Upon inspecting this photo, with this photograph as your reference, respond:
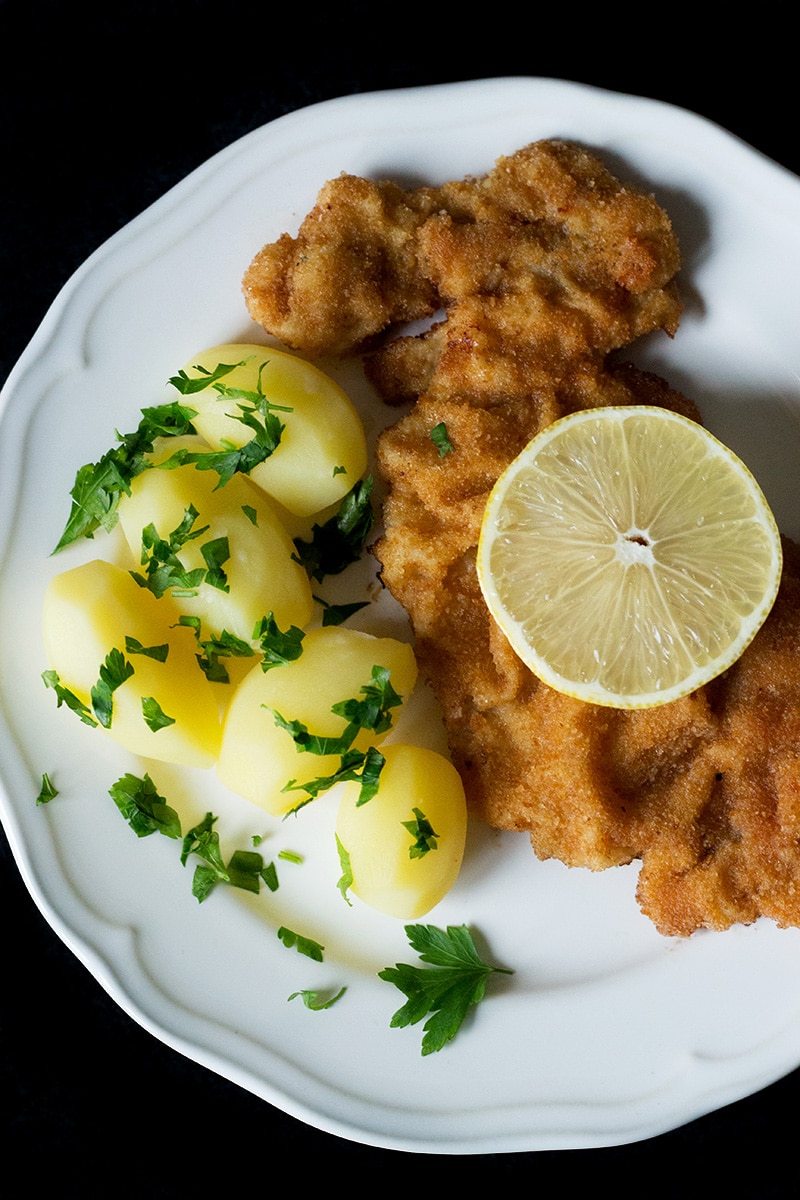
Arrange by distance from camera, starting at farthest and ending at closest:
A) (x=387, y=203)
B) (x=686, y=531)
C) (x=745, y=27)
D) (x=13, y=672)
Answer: (x=745, y=27)
(x=13, y=672)
(x=387, y=203)
(x=686, y=531)

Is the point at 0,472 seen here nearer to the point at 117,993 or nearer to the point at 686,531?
the point at 117,993

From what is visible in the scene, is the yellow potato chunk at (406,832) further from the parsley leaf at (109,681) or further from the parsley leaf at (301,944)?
the parsley leaf at (109,681)

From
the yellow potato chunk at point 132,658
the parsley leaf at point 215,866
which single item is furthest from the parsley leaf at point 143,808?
the yellow potato chunk at point 132,658

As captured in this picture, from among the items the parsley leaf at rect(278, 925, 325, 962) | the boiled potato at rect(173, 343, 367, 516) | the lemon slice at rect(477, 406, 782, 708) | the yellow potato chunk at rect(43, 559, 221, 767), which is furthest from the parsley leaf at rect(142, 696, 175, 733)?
the lemon slice at rect(477, 406, 782, 708)

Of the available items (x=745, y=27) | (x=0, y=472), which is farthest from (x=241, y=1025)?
(x=745, y=27)

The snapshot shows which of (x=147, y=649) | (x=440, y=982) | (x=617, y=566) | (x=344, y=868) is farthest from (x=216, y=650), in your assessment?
(x=440, y=982)
